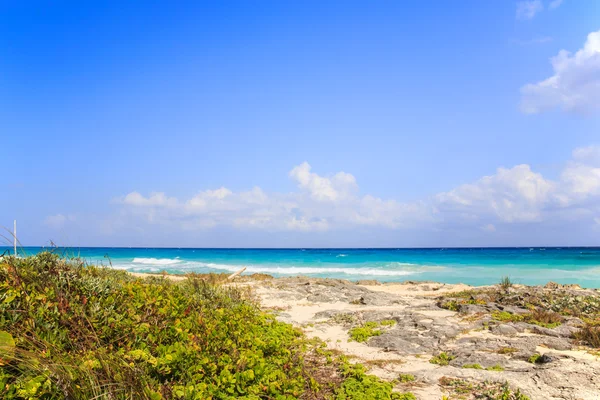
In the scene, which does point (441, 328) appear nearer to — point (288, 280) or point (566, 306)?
point (566, 306)

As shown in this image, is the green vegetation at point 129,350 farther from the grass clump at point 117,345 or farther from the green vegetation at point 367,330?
the green vegetation at point 367,330

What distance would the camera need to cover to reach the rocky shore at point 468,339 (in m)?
6.19

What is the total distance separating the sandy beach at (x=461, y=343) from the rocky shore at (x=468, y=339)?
0.7 inches

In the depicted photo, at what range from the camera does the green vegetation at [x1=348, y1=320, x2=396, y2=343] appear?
30.5 ft

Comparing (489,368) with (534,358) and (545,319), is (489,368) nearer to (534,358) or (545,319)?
(534,358)

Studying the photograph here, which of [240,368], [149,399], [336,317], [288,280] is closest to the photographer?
[149,399]

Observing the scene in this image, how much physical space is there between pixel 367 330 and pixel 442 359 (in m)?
2.47

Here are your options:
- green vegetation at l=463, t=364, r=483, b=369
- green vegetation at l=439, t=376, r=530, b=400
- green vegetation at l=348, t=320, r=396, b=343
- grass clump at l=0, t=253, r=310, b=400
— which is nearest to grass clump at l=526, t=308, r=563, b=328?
green vegetation at l=348, t=320, r=396, b=343

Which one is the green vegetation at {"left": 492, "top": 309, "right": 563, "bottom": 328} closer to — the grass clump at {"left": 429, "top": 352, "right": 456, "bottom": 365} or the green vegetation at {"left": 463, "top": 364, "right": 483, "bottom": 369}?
the grass clump at {"left": 429, "top": 352, "right": 456, "bottom": 365}

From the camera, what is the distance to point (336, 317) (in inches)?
454

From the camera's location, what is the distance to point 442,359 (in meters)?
7.57

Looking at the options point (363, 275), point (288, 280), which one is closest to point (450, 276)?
point (363, 275)

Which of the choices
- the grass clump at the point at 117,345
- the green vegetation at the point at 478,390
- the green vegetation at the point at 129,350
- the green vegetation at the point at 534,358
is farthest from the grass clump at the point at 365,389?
the green vegetation at the point at 534,358

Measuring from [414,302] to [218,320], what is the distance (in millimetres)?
9945
